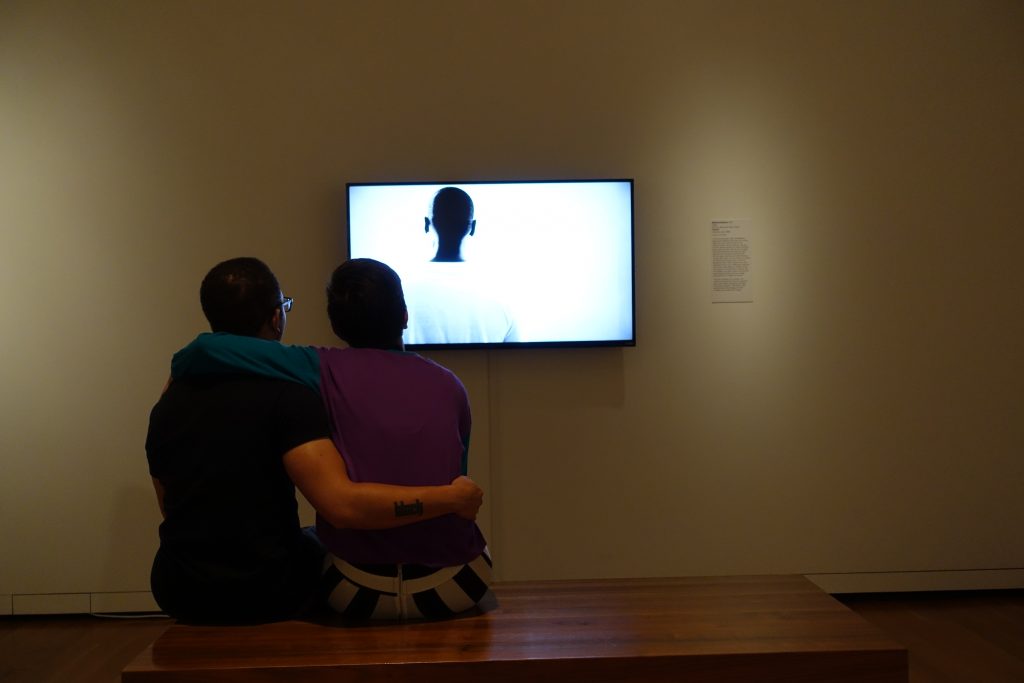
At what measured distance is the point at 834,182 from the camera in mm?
3482

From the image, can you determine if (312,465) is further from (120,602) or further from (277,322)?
(120,602)

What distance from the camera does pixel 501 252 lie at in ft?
10.9

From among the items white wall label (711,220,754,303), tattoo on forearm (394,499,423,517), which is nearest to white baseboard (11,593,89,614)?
tattoo on forearm (394,499,423,517)

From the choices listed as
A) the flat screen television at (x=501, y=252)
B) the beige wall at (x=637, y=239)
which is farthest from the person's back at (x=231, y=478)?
the beige wall at (x=637, y=239)

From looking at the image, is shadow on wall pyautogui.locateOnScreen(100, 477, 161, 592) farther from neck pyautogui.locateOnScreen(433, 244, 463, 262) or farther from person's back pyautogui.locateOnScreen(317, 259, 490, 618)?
person's back pyautogui.locateOnScreen(317, 259, 490, 618)

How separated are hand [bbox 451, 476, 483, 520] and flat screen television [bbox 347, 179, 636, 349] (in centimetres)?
167

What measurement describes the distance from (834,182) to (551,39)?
133cm

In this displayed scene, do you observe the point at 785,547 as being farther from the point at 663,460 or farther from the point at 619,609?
the point at 619,609

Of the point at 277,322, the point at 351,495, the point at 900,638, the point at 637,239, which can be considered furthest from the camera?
the point at 637,239

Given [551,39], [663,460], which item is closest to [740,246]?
[663,460]

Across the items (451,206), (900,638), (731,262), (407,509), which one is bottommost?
(900,638)

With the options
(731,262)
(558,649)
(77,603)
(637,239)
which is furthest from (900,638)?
(77,603)

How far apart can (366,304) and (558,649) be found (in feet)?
2.55

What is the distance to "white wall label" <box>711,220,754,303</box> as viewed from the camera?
3.46 metres
